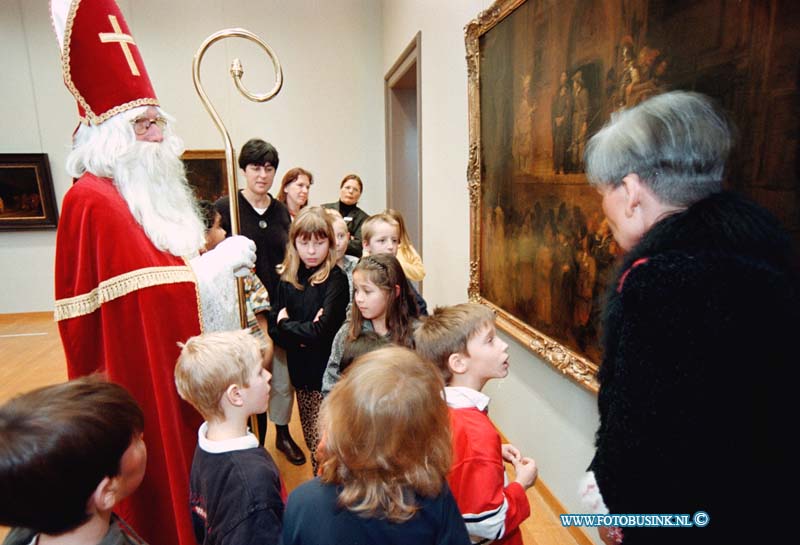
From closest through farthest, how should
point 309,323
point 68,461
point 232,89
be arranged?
point 68,461 → point 309,323 → point 232,89

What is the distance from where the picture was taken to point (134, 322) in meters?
1.59

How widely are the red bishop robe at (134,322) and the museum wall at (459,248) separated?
1.66 m

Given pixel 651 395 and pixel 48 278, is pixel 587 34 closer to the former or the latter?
pixel 651 395

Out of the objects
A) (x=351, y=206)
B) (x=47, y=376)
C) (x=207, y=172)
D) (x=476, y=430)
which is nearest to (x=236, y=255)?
(x=476, y=430)

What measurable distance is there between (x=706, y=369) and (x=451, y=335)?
78 centimetres

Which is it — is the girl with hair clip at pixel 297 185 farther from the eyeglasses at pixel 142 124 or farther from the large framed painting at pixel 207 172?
the large framed painting at pixel 207 172

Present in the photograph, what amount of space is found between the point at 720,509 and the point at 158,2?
24.1 feet

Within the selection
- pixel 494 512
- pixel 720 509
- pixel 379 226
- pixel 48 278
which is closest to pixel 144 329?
pixel 494 512

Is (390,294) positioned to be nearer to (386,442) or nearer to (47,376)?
(386,442)

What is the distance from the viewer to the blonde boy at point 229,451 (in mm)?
1145

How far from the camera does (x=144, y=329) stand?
1.58 metres

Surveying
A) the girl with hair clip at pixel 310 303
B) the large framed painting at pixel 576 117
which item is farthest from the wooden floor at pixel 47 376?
the large framed painting at pixel 576 117

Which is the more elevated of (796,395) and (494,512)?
(796,395)

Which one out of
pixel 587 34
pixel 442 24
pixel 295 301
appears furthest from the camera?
pixel 442 24
